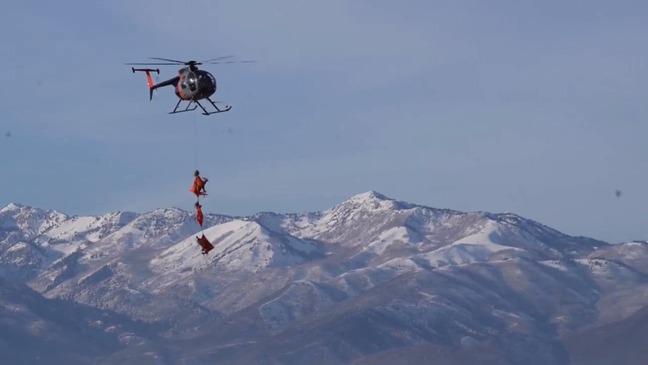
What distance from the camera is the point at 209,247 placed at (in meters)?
136

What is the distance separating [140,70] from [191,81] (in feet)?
33.5

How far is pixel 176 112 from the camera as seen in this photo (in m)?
132

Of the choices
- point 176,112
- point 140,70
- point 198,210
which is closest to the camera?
point 176,112

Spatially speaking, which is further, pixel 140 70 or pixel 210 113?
pixel 140 70

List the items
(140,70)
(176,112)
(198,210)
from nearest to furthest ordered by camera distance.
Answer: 1. (176,112)
2. (198,210)
3. (140,70)

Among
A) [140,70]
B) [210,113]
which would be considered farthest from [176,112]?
[140,70]

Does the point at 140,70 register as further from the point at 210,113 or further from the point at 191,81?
the point at 210,113

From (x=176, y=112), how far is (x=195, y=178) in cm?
944

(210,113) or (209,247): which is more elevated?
(210,113)

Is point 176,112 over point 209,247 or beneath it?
over

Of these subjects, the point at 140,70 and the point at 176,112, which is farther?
the point at 140,70

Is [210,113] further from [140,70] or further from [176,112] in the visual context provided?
[140,70]

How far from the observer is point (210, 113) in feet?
436

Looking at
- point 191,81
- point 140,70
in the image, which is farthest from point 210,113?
point 140,70
